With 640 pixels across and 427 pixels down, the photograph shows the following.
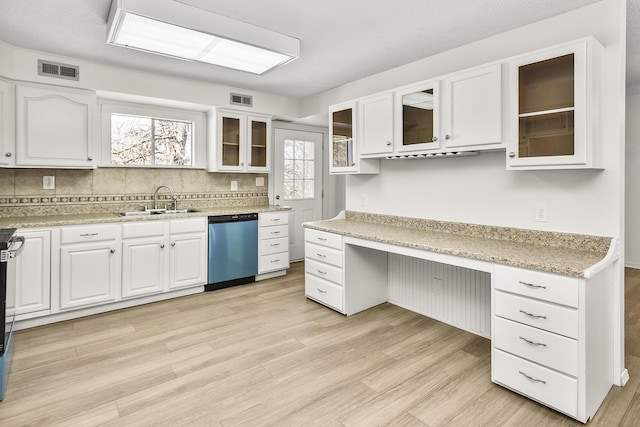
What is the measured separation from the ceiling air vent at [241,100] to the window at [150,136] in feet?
1.48

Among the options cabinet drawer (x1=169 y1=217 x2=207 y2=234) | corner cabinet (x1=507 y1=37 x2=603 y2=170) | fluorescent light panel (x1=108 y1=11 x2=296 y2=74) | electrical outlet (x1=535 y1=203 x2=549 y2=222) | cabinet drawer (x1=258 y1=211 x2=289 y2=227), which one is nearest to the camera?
corner cabinet (x1=507 y1=37 x2=603 y2=170)

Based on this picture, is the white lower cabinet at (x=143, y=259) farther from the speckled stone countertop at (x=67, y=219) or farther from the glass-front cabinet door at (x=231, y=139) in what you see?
the glass-front cabinet door at (x=231, y=139)

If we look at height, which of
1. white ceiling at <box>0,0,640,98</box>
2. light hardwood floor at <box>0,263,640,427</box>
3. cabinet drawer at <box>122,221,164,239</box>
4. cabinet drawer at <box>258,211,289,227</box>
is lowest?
light hardwood floor at <box>0,263,640,427</box>

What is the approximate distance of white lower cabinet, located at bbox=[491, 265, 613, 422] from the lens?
1.81 metres

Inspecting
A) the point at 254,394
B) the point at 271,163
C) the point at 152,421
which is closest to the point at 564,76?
the point at 254,394

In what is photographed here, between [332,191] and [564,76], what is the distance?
4045mm

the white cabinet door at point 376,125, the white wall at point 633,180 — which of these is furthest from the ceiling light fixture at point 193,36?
the white wall at point 633,180

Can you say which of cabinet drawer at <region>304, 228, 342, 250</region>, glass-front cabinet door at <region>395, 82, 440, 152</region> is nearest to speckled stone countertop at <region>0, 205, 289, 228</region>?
cabinet drawer at <region>304, 228, 342, 250</region>

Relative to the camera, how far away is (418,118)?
2.89 meters

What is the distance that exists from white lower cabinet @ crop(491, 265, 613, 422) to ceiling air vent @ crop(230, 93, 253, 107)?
11.4 feet

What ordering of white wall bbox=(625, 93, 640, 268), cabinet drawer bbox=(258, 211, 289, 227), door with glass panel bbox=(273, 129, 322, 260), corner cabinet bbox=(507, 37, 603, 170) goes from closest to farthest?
corner cabinet bbox=(507, 37, 603, 170) → cabinet drawer bbox=(258, 211, 289, 227) → white wall bbox=(625, 93, 640, 268) → door with glass panel bbox=(273, 129, 322, 260)

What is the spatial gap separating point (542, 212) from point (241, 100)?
3.44 m

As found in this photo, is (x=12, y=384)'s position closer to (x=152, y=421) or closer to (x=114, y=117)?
(x=152, y=421)

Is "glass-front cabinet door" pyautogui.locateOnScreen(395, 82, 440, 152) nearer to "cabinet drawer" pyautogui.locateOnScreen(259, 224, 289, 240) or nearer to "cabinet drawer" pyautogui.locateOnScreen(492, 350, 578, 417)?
"cabinet drawer" pyautogui.locateOnScreen(492, 350, 578, 417)
